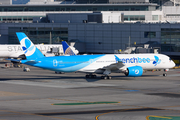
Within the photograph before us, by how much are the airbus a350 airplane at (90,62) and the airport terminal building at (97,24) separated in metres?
43.0

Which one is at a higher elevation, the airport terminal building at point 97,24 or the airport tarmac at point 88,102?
the airport terminal building at point 97,24

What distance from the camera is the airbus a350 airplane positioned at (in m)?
→ 56.8

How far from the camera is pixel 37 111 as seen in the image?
28875 mm

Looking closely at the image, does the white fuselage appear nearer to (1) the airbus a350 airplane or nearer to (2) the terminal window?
(1) the airbus a350 airplane

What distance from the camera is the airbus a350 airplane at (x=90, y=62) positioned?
56.8 m

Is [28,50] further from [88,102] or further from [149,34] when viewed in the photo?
[149,34]

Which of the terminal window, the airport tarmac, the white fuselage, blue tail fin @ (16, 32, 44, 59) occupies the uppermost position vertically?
the terminal window

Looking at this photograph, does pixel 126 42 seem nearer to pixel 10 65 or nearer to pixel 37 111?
pixel 10 65

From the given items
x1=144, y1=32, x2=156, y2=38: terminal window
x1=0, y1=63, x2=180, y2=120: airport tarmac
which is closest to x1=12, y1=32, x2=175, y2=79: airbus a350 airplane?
x1=0, y1=63, x2=180, y2=120: airport tarmac

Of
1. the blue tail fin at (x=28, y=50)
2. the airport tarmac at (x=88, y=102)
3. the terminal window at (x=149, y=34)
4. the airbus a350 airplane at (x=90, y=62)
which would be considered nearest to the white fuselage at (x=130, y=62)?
the airbus a350 airplane at (x=90, y=62)

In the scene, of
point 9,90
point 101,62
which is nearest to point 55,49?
point 101,62

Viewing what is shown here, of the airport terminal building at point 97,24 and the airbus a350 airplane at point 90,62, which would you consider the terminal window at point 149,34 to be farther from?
the airbus a350 airplane at point 90,62

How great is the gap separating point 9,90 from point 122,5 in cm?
11007

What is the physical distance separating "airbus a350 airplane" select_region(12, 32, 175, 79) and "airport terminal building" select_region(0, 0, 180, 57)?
→ 4296 cm
